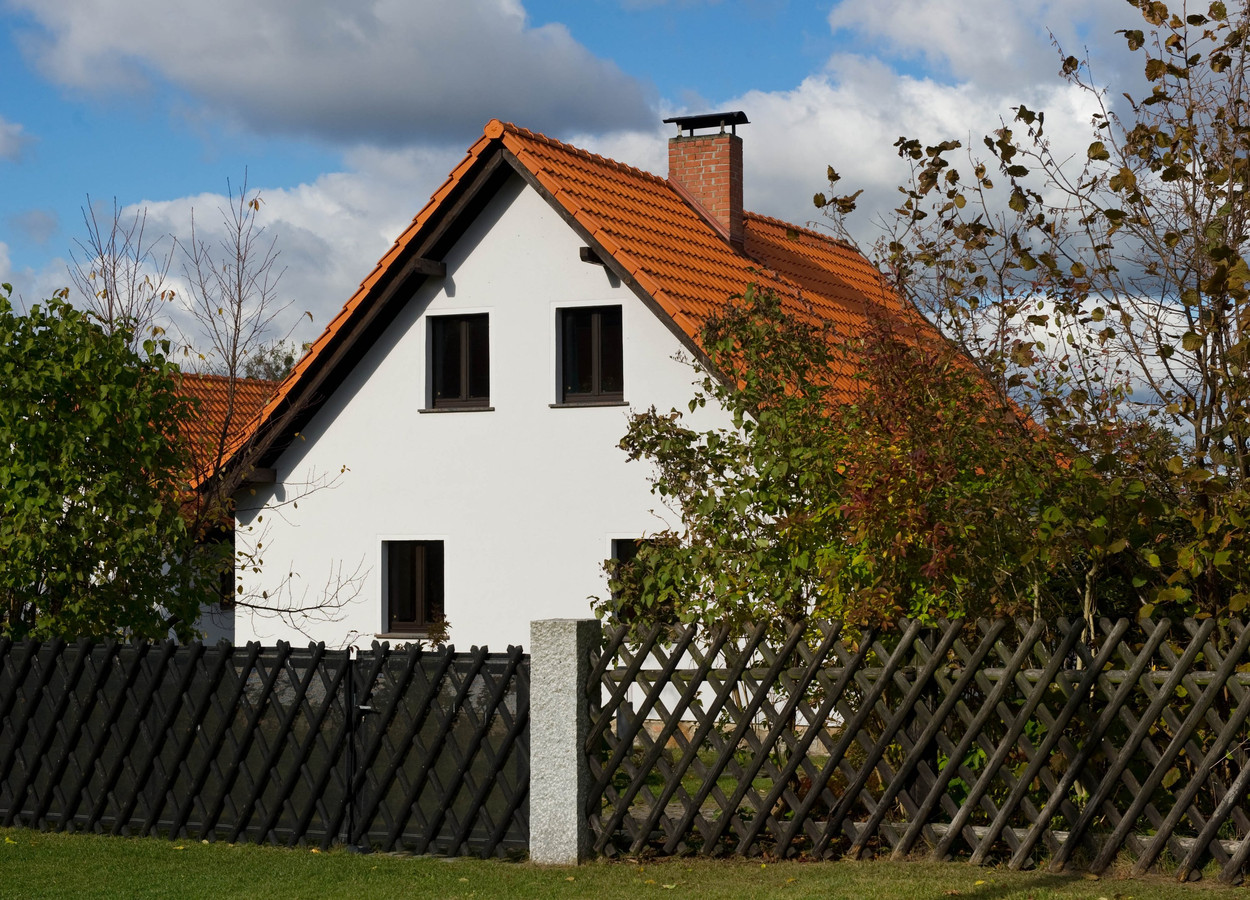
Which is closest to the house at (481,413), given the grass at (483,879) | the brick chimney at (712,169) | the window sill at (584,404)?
the window sill at (584,404)

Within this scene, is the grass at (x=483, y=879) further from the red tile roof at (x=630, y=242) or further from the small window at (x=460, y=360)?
the small window at (x=460, y=360)

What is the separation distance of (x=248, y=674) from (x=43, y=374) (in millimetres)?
3265

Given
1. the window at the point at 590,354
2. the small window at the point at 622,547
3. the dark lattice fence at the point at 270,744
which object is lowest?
the dark lattice fence at the point at 270,744

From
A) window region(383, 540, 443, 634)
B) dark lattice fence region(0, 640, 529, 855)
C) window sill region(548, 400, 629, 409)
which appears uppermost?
window sill region(548, 400, 629, 409)

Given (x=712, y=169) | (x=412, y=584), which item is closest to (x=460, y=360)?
(x=412, y=584)

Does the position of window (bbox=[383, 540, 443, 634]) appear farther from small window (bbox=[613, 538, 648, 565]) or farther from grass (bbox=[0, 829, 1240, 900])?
grass (bbox=[0, 829, 1240, 900])

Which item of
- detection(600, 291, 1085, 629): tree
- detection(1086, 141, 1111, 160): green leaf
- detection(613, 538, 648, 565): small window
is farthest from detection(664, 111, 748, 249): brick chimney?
detection(1086, 141, 1111, 160): green leaf

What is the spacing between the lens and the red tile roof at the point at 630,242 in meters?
16.1

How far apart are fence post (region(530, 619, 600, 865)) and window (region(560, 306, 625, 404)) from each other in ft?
26.7

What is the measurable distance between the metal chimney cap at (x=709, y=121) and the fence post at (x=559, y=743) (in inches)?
526

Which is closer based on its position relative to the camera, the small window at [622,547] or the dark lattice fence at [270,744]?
the dark lattice fence at [270,744]

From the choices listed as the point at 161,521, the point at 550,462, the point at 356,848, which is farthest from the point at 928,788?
the point at 550,462

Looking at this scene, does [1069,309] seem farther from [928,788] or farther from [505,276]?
→ [505,276]

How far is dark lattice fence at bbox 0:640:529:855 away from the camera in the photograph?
9227 millimetres
